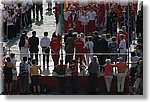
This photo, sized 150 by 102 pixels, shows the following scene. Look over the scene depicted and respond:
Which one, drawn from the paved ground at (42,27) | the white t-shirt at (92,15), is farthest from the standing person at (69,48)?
the white t-shirt at (92,15)

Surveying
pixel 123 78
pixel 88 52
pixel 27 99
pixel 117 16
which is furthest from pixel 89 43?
pixel 27 99

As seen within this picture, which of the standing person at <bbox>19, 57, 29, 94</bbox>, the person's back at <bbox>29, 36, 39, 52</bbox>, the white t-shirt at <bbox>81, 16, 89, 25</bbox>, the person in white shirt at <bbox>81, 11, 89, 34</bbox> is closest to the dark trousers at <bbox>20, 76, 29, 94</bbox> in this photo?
the standing person at <bbox>19, 57, 29, 94</bbox>

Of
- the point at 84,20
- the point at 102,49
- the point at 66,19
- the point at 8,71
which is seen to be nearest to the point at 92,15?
the point at 84,20

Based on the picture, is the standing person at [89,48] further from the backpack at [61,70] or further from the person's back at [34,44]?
the person's back at [34,44]

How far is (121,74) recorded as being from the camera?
12.9 meters

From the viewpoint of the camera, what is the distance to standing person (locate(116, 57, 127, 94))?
1270cm

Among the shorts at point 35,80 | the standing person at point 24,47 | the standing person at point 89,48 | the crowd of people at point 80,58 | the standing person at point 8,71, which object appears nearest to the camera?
the standing person at point 8,71

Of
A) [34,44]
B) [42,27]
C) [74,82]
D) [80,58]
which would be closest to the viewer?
[74,82]

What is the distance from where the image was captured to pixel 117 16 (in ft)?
53.0

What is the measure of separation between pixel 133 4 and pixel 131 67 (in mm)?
1946

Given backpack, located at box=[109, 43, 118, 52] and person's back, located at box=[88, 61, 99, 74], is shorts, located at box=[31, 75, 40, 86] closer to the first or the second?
person's back, located at box=[88, 61, 99, 74]

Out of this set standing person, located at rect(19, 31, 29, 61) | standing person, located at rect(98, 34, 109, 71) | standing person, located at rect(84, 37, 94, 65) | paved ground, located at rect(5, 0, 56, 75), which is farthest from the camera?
paved ground, located at rect(5, 0, 56, 75)

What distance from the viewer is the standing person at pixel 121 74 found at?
12695 mm

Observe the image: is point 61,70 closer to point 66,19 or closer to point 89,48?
point 89,48
